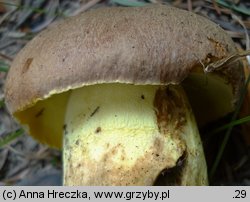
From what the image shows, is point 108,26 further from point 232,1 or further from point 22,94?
point 232,1

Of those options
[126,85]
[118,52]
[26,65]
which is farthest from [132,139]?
[26,65]
